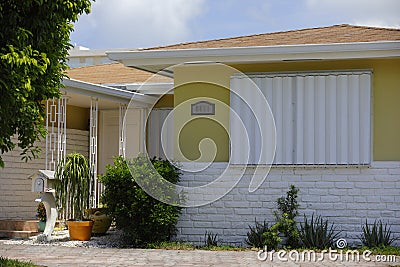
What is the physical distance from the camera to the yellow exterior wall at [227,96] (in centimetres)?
1234

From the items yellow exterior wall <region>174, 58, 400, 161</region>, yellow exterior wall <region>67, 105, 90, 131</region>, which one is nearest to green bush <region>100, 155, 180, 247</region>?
yellow exterior wall <region>174, 58, 400, 161</region>

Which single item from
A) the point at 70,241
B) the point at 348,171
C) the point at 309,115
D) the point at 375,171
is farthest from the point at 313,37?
the point at 70,241

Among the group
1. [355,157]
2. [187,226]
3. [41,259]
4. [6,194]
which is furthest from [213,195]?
[6,194]

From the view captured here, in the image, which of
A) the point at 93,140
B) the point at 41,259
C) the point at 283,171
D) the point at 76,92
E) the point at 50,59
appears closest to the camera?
the point at 50,59

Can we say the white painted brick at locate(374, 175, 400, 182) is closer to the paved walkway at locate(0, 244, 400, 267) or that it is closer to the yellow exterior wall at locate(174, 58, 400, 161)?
the yellow exterior wall at locate(174, 58, 400, 161)

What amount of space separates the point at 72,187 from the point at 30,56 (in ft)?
17.5

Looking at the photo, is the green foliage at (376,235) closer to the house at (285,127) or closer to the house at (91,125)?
the house at (285,127)

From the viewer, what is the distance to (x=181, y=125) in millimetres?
13430

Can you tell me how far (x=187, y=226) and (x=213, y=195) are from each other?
684 millimetres

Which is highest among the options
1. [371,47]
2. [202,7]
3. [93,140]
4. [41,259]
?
[202,7]

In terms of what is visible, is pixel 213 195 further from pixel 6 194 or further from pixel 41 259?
pixel 6 194

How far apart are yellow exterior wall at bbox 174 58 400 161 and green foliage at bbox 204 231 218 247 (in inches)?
49.3

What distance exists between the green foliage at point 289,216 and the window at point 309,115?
555mm

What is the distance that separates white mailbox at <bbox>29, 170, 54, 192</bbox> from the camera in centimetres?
1345
